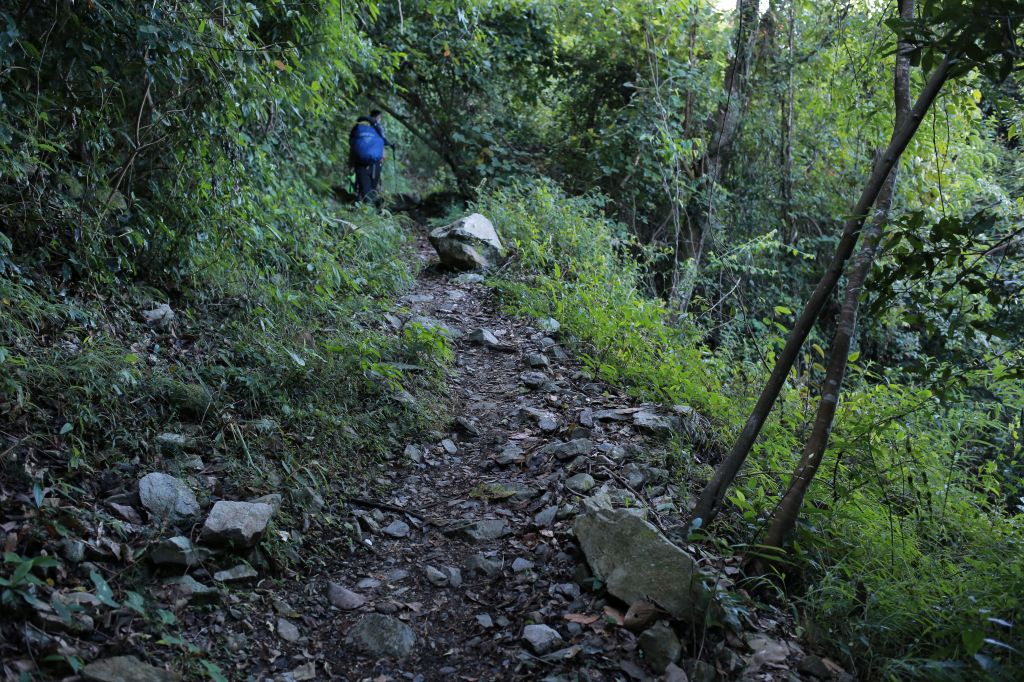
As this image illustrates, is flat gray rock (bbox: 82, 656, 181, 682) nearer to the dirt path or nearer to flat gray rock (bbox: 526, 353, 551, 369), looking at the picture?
the dirt path

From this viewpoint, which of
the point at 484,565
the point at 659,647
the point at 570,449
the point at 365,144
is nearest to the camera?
the point at 659,647

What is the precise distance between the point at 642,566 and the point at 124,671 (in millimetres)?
1994

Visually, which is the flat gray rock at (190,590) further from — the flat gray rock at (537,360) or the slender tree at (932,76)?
the flat gray rock at (537,360)

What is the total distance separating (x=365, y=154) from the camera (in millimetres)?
10633

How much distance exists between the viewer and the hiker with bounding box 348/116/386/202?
10.6 metres

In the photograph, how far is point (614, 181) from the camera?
12281 mm

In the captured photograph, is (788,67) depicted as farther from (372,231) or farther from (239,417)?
(239,417)

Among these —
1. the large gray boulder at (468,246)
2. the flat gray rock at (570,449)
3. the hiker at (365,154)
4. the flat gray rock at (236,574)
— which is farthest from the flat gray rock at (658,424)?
the hiker at (365,154)

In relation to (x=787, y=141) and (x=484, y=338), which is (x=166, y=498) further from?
(x=787, y=141)

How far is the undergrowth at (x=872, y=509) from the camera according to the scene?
9.34 feet

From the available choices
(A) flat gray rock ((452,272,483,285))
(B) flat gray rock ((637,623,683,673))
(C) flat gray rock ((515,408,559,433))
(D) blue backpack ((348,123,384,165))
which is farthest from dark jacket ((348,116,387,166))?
(B) flat gray rock ((637,623,683,673))

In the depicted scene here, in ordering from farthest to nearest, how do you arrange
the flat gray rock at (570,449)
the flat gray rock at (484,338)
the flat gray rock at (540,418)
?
the flat gray rock at (484,338), the flat gray rock at (540,418), the flat gray rock at (570,449)

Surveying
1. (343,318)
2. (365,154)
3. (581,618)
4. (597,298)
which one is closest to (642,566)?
(581,618)

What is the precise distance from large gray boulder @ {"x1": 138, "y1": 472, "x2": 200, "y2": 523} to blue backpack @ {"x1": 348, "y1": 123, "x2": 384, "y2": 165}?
8126 millimetres
